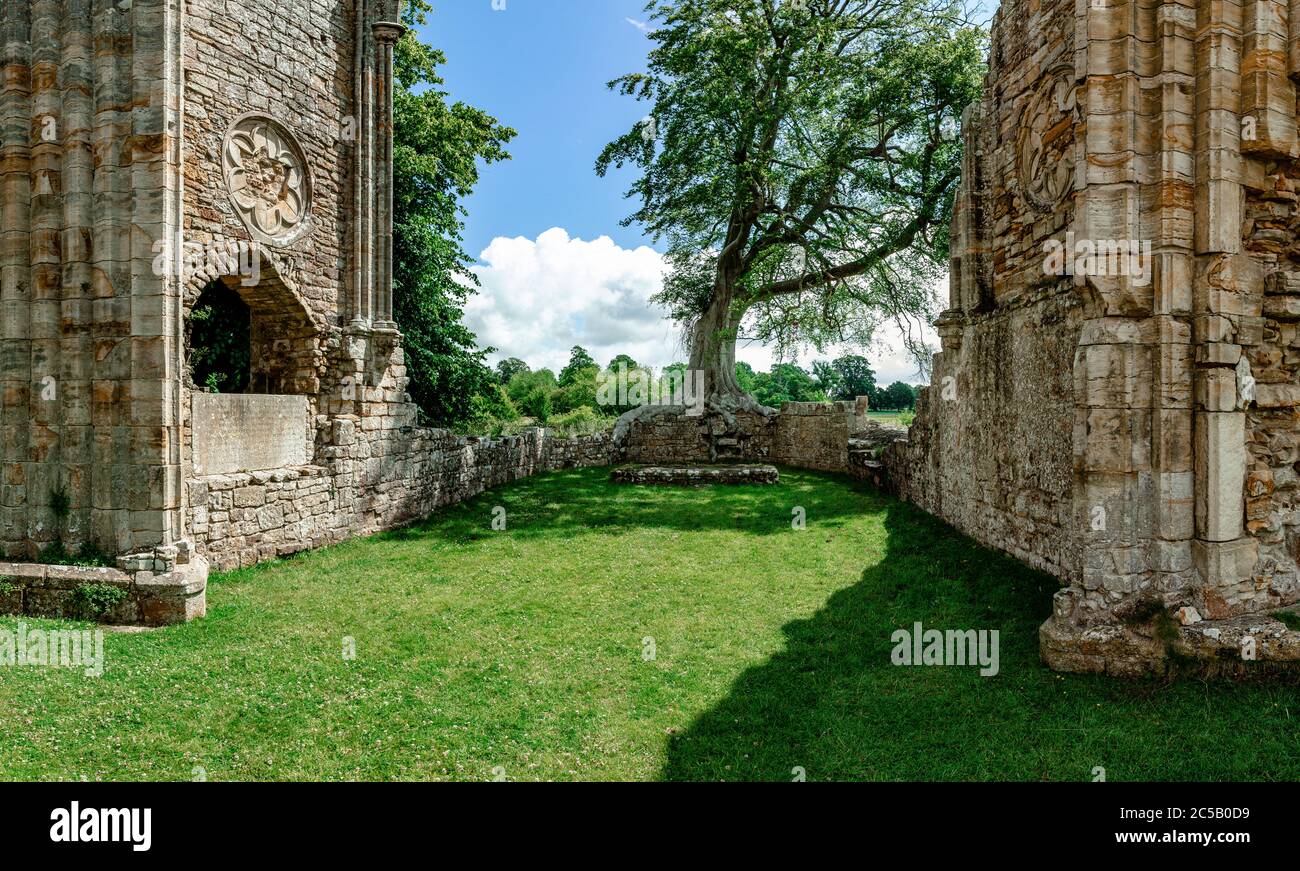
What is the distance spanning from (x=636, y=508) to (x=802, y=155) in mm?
13413

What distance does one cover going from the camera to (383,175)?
38.1ft

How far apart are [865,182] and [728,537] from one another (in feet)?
44.6

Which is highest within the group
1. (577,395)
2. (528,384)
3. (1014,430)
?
(528,384)

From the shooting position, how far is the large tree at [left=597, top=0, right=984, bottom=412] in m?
18.0

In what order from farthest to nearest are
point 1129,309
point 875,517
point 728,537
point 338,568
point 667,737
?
point 875,517, point 728,537, point 338,568, point 1129,309, point 667,737

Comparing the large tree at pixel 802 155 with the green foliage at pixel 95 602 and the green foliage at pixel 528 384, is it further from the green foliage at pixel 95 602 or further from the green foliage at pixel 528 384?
the green foliage at pixel 528 384

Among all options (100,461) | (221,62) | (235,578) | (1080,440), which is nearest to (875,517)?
(1080,440)

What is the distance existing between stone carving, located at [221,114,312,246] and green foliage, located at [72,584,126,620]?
17.0ft

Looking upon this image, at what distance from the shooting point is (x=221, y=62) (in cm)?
880

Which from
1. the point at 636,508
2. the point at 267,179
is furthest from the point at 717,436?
the point at 267,179

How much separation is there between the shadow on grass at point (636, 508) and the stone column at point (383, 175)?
3.93 meters

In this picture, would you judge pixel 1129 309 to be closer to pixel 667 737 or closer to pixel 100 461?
pixel 667 737

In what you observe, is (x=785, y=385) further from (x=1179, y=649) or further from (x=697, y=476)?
(x=1179, y=649)

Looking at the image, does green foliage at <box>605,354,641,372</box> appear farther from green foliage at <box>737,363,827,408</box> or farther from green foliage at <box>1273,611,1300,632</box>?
green foliage at <box>1273,611,1300,632</box>
